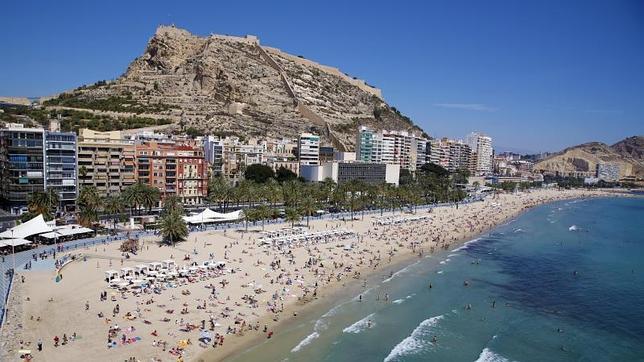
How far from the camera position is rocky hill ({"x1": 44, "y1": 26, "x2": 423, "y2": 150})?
127 meters

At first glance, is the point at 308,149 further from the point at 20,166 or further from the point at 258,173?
the point at 20,166

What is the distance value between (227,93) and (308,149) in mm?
38212

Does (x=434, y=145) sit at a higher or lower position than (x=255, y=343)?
higher

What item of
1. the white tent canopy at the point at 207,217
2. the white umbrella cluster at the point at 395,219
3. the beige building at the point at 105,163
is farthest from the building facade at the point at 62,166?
the white umbrella cluster at the point at 395,219

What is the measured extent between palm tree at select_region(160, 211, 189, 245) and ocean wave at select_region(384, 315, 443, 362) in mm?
27972

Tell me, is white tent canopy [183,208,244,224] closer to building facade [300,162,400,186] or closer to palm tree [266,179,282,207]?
palm tree [266,179,282,207]

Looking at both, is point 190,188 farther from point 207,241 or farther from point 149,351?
point 149,351

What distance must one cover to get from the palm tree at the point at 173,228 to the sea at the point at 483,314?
66.1 feet

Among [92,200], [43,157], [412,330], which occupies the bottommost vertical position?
[412,330]

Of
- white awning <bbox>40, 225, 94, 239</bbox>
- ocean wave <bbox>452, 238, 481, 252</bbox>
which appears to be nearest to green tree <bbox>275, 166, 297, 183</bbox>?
ocean wave <bbox>452, 238, 481, 252</bbox>

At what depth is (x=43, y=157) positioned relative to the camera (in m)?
62.5

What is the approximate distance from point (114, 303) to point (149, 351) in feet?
26.9

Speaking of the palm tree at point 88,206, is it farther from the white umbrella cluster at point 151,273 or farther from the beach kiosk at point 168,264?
the beach kiosk at point 168,264

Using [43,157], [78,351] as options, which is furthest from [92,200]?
[78,351]
